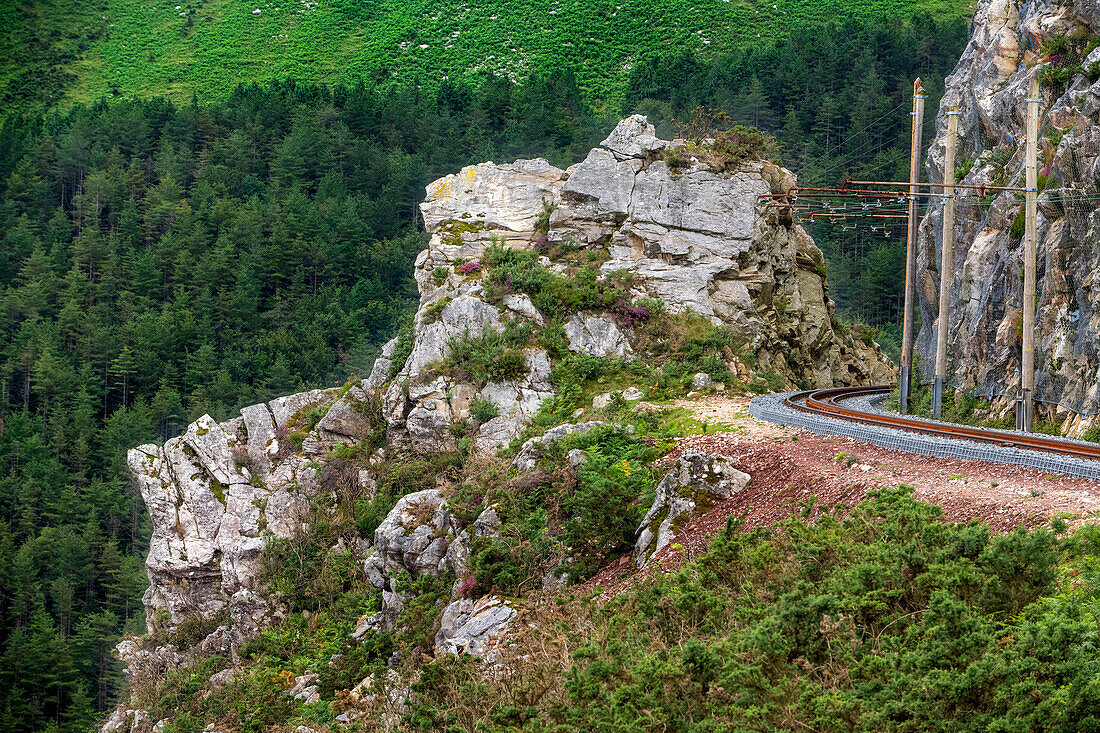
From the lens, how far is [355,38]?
127 meters

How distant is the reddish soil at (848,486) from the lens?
427 inches

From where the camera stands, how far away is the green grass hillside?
117 meters

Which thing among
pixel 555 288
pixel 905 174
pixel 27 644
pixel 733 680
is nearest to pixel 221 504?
pixel 555 288

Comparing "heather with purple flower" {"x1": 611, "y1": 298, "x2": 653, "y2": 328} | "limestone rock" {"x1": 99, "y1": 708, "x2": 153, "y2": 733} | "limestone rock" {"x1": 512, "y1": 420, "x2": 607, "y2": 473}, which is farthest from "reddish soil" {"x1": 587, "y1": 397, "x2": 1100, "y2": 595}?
"limestone rock" {"x1": 99, "y1": 708, "x2": 153, "y2": 733}

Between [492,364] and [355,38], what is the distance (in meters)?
115

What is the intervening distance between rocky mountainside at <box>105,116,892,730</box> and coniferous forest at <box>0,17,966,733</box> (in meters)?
26.1

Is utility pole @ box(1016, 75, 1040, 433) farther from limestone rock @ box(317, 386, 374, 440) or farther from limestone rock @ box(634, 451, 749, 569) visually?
limestone rock @ box(317, 386, 374, 440)

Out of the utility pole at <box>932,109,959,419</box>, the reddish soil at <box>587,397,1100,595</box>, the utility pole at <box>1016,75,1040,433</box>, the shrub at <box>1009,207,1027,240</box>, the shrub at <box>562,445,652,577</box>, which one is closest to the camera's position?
the reddish soil at <box>587,397,1100,595</box>

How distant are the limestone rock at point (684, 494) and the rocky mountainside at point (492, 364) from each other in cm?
349

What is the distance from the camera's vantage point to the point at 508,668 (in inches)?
449

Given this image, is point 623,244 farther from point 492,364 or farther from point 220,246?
point 220,246

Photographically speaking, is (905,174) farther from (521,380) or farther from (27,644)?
(27,644)

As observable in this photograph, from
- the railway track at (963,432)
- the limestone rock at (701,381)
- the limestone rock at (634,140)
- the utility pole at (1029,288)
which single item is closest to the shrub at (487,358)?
the limestone rock at (701,381)

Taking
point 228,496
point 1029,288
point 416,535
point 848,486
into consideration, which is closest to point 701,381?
point 1029,288
